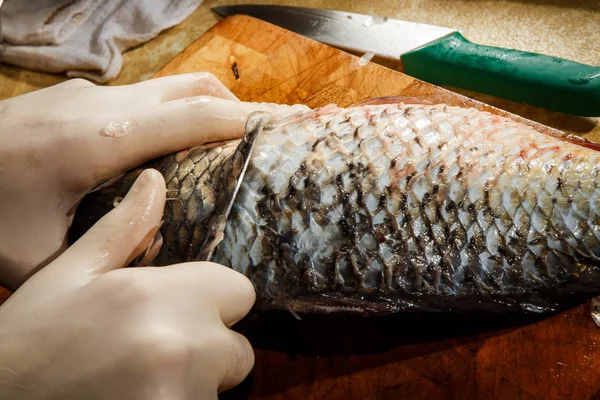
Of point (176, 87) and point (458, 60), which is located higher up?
point (176, 87)

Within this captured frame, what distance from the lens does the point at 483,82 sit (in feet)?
5.85

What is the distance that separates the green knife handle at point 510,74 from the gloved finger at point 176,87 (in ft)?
2.58

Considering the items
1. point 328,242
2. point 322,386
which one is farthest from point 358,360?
point 328,242

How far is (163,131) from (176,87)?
0.69 ft

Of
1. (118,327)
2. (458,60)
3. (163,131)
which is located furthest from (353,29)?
(118,327)

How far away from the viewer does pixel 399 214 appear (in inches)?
46.3

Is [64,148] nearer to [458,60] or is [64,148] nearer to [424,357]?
[424,357]

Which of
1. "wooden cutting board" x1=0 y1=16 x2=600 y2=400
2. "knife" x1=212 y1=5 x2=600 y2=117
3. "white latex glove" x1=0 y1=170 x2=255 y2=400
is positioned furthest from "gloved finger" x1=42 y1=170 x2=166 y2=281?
"knife" x1=212 y1=5 x2=600 y2=117

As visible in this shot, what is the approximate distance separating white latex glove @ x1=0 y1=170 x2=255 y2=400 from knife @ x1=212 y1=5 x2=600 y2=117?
3.90 ft

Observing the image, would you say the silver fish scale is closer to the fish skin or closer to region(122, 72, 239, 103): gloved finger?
the fish skin

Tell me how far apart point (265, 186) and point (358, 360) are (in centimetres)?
59

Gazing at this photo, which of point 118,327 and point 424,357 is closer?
point 118,327

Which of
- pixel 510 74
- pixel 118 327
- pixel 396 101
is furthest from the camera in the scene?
pixel 510 74

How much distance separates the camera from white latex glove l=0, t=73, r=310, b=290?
128 centimetres
